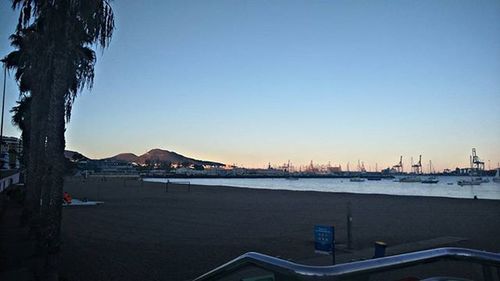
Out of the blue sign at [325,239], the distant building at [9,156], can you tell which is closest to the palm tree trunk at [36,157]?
the blue sign at [325,239]

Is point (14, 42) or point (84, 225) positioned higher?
point (14, 42)

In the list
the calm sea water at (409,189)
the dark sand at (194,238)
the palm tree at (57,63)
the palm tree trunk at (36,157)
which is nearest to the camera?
the palm tree at (57,63)

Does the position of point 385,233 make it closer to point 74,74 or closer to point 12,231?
point 74,74

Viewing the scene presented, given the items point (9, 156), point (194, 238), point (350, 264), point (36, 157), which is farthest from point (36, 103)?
point (9, 156)

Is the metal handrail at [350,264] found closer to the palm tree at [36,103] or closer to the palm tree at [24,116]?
the palm tree at [36,103]

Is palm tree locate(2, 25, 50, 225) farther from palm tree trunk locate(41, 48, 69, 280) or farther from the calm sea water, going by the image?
the calm sea water

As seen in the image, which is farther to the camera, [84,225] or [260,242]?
[84,225]

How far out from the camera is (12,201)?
25.9 meters

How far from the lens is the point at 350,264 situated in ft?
5.85

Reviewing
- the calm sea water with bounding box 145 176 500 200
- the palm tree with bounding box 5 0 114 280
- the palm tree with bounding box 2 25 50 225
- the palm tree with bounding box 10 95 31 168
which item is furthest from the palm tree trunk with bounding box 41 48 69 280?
the calm sea water with bounding box 145 176 500 200

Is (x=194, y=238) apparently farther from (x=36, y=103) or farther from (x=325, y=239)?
(x=36, y=103)

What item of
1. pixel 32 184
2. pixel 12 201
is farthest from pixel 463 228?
pixel 12 201

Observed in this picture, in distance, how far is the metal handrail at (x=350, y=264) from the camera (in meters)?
1.71

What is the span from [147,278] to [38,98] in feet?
27.6
